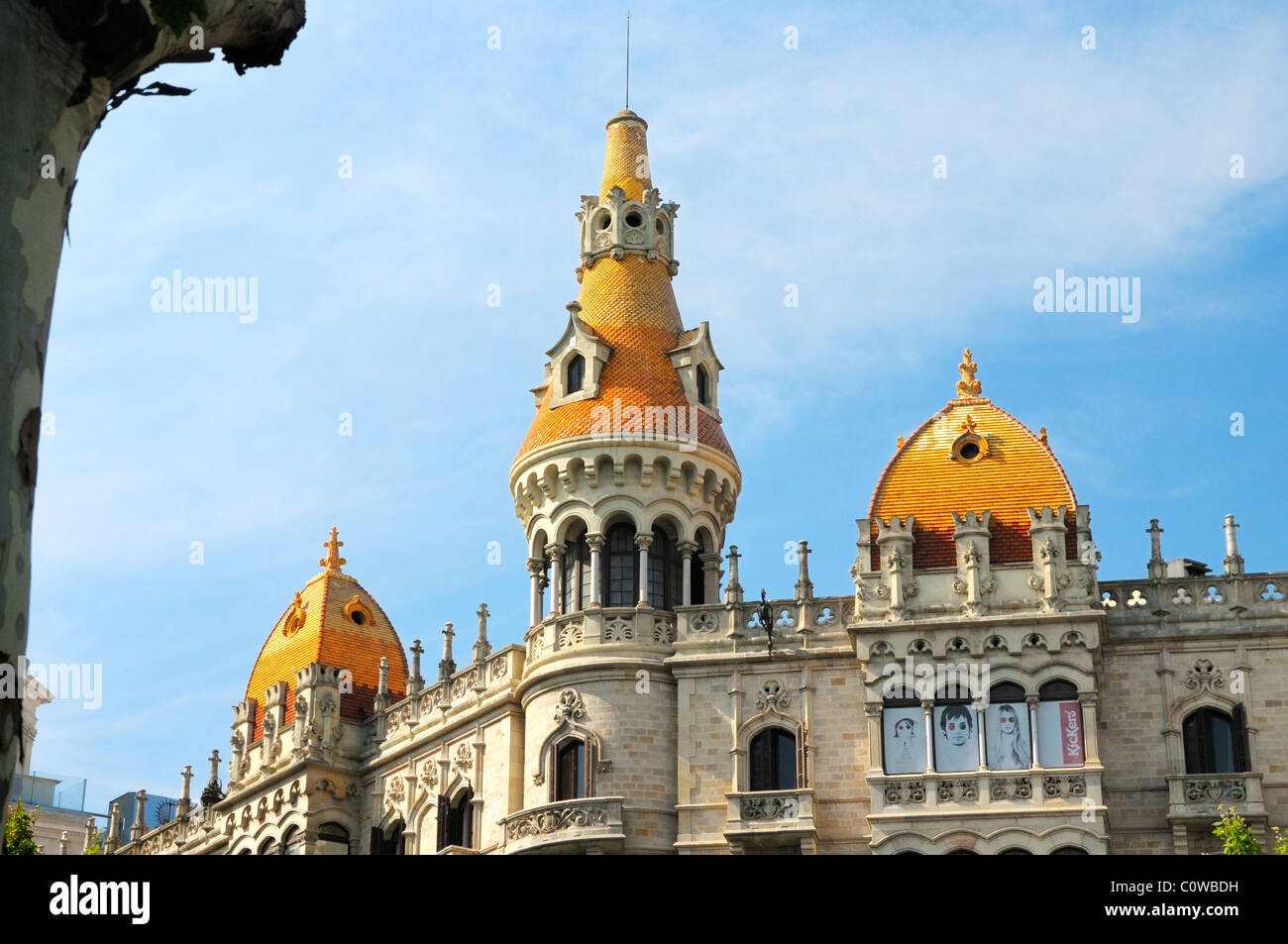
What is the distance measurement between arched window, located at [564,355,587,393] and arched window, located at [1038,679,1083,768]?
15.1 metres

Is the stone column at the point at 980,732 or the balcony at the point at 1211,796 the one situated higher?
the stone column at the point at 980,732

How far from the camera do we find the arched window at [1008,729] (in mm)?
42719

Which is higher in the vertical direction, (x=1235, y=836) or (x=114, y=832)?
(x=114, y=832)

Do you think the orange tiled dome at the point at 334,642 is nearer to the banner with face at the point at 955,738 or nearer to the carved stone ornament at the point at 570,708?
the carved stone ornament at the point at 570,708

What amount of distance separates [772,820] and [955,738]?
4.65 metres

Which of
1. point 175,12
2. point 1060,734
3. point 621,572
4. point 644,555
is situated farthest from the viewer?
point 621,572

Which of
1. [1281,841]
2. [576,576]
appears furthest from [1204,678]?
[576,576]

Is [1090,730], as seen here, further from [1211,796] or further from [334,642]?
[334,642]

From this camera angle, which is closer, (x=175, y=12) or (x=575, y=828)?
(x=175, y=12)

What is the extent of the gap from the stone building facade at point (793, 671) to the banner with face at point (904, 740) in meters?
0.07

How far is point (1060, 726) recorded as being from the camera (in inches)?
1684

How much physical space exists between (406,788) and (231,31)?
42247 mm
